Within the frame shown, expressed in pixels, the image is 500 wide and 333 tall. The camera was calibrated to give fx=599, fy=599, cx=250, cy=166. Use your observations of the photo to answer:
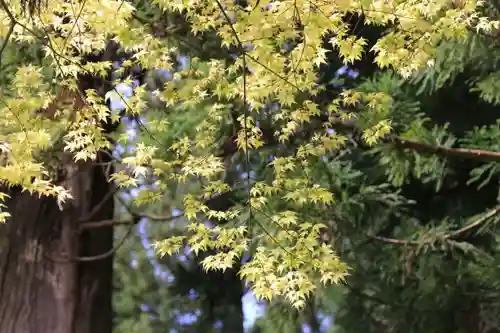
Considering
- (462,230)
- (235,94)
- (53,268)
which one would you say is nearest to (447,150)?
(462,230)

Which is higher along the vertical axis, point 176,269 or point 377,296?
point 176,269

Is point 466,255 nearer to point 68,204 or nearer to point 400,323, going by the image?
point 400,323

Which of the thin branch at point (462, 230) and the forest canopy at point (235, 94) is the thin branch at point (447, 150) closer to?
the forest canopy at point (235, 94)

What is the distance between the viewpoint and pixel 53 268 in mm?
3385

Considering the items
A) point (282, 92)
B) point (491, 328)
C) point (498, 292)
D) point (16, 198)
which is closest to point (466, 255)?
point (498, 292)

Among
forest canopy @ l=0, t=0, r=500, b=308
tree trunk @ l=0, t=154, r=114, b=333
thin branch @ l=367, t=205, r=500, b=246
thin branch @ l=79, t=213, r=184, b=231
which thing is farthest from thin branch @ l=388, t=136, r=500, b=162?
tree trunk @ l=0, t=154, r=114, b=333

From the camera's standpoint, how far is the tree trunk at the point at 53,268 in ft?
10.8

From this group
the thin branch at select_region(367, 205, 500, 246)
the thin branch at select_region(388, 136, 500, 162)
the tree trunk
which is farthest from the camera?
the tree trunk

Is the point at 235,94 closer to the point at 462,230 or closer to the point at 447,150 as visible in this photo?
the point at 447,150

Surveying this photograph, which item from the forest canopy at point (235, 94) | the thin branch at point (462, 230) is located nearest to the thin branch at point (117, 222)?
the forest canopy at point (235, 94)

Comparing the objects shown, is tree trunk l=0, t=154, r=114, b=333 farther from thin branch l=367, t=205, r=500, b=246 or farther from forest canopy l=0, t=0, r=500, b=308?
thin branch l=367, t=205, r=500, b=246

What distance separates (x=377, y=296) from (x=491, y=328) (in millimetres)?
717

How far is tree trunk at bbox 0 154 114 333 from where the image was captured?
3285 millimetres

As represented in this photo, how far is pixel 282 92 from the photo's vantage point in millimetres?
2260
